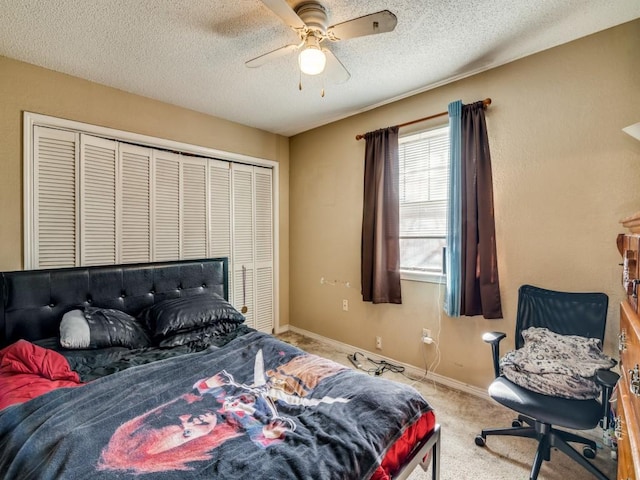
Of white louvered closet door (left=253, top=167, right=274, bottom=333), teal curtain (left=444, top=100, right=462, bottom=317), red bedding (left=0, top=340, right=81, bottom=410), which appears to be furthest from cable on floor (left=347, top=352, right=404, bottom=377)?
red bedding (left=0, top=340, right=81, bottom=410)

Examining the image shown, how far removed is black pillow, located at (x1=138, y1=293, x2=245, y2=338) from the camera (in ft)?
7.45

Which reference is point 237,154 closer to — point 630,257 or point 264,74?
point 264,74

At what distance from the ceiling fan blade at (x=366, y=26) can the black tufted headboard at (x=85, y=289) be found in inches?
92.5

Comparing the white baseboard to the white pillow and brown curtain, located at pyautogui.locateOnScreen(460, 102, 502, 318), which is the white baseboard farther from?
the white pillow

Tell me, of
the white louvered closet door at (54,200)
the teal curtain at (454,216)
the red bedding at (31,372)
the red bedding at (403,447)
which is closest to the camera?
the red bedding at (403,447)

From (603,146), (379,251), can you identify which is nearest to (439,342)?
(379,251)

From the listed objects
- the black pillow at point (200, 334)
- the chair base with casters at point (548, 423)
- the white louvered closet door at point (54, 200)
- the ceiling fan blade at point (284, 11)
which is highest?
the ceiling fan blade at point (284, 11)

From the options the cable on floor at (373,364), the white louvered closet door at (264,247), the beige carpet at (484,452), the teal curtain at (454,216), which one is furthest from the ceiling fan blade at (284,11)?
the cable on floor at (373,364)

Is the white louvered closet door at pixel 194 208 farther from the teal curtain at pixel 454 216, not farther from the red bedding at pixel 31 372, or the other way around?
the teal curtain at pixel 454 216

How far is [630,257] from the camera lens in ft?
4.42

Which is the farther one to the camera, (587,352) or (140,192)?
(140,192)

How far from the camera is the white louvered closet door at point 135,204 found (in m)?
2.76

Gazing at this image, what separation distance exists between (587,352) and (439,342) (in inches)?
43.9

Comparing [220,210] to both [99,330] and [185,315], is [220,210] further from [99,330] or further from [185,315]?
[99,330]
